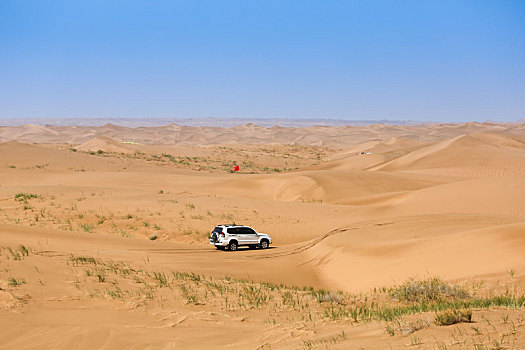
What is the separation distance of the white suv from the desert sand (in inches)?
33.7

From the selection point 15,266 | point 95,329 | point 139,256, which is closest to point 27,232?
point 139,256

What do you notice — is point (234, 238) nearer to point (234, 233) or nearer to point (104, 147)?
point (234, 233)

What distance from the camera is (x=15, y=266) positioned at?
1162 cm

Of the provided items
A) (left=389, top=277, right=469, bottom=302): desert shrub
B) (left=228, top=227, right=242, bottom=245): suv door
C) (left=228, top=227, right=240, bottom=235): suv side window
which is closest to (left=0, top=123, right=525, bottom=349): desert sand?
(left=389, top=277, right=469, bottom=302): desert shrub

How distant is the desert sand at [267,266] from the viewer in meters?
7.95

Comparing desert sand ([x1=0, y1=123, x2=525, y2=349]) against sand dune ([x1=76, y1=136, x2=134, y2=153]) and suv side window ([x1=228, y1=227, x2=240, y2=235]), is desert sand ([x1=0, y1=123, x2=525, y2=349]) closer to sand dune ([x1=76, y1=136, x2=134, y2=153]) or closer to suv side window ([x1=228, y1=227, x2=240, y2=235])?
suv side window ([x1=228, y1=227, x2=240, y2=235])

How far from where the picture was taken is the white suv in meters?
22.0

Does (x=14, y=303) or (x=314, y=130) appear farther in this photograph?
(x=314, y=130)

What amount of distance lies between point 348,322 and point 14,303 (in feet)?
18.8

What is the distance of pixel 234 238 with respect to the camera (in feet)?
72.3

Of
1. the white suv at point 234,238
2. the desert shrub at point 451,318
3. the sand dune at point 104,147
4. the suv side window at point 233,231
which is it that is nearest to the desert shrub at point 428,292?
the desert shrub at point 451,318

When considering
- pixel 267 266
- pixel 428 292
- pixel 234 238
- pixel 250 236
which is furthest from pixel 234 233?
pixel 428 292

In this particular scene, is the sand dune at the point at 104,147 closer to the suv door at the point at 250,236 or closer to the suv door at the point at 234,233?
the suv door at the point at 250,236

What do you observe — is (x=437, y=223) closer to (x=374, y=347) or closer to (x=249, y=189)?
(x=374, y=347)
